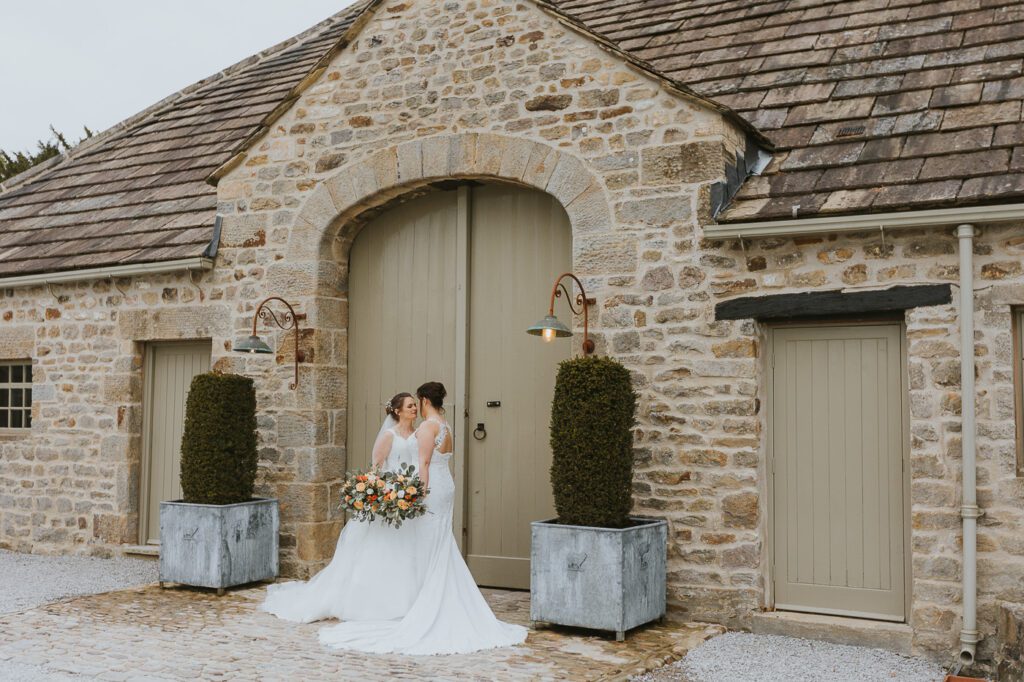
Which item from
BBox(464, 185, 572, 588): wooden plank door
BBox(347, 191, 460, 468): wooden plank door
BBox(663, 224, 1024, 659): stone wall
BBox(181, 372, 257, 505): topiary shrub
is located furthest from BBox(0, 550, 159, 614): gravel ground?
BBox(663, 224, 1024, 659): stone wall

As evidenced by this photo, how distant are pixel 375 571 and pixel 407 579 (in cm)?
25

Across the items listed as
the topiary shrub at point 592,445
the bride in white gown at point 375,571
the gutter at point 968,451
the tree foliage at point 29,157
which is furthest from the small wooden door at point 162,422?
the tree foliage at point 29,157

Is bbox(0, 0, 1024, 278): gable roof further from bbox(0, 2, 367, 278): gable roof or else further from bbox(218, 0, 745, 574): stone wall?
bbox(218, 0, 745, 574): stone wall

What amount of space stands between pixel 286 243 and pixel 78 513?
401 cm

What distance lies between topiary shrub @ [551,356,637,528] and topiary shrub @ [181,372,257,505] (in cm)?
305

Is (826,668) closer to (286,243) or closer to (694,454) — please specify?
(694,454)

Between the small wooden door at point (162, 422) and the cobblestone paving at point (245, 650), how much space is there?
2.57 metres

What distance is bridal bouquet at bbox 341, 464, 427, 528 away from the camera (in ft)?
24.3

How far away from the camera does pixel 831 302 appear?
7.23 meters

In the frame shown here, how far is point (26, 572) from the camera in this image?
9.80m

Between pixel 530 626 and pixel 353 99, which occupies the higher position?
pixel 353 99

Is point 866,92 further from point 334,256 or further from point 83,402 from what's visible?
point 83,402

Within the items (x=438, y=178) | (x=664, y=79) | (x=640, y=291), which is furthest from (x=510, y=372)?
(x=664, y=79)

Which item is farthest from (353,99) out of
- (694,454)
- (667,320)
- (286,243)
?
(694,454)
